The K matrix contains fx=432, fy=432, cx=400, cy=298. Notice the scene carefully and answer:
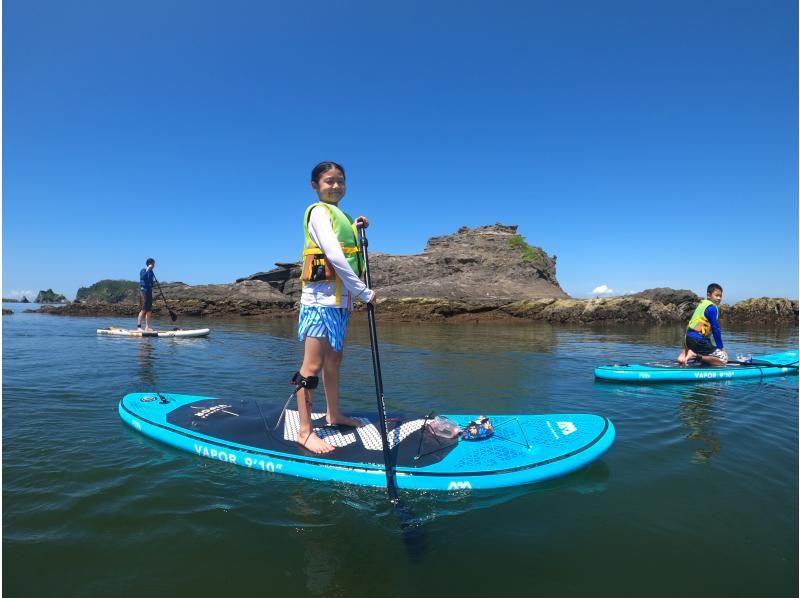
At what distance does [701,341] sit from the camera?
9.59 metres

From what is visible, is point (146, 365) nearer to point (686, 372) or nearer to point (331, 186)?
point (331, 186)

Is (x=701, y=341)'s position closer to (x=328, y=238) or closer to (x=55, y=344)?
(x=328, y=238)

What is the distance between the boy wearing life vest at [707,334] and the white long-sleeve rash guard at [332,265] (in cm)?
871

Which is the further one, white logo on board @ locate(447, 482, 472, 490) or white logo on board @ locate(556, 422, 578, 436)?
white logo on board @ locate(556, 422, 578, 436)

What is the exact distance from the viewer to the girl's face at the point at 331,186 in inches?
165

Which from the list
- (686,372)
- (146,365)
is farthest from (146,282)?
(686,372)

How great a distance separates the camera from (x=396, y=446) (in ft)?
13.7

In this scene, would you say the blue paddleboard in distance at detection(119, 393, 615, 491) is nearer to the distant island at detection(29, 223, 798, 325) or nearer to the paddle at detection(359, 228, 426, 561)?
the paddle at detection(359, 228, 426, 561)

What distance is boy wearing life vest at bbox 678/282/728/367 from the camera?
30.3ft

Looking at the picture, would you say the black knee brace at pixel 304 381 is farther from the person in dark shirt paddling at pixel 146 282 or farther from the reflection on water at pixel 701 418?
the person in dark shirt paddling at pixel 146 282

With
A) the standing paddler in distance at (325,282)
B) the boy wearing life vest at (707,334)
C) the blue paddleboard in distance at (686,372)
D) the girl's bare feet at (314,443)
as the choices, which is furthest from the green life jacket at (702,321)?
the girl's bare feet at (314,443)

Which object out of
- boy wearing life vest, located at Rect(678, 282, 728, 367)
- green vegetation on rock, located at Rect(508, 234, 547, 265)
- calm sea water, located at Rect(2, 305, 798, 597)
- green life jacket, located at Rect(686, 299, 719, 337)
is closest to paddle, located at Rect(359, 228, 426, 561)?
calm sea water, located at Rect(2, 305, 798, 597)

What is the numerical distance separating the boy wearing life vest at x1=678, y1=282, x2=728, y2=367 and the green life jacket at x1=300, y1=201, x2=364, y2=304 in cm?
862

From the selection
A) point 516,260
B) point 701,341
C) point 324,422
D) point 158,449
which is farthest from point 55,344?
point 516,260
